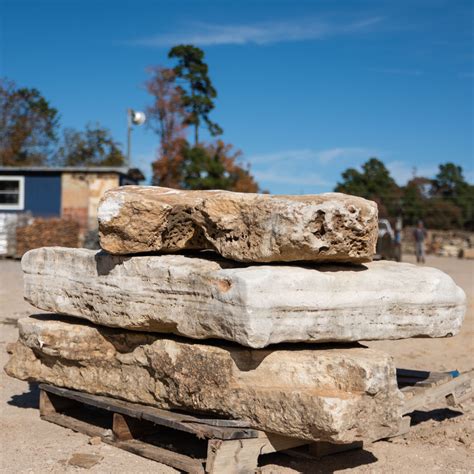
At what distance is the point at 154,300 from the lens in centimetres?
427

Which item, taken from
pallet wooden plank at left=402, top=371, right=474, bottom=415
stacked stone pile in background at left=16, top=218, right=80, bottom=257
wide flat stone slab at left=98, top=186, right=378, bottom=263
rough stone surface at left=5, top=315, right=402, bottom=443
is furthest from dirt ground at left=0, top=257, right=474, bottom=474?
stacked stone pile in background at left=16, top=218, right=80, bottom=257

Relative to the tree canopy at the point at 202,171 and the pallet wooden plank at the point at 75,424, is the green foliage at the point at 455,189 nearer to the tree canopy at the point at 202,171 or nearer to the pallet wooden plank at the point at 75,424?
the tree canopy at the point at 202,171

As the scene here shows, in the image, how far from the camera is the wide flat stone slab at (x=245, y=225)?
12.5ft

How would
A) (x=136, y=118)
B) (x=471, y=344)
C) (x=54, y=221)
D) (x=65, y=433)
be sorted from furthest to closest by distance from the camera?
1. (x=136, y=118)
2. (x=54, y=221)
3. (x=471, y=344)
4. (x=65, y=433)

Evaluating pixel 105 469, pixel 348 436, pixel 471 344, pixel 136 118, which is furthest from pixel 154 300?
pixel 136 118

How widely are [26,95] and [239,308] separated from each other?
3076 cm

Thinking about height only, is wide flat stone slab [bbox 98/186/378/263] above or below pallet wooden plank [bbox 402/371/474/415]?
above

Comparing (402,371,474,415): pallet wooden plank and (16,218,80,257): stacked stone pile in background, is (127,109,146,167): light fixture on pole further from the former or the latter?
(402,371,474,415): pallet wooden plank

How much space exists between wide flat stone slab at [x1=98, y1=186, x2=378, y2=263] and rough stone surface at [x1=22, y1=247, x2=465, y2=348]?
12 centimetres

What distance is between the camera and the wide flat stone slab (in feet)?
12.5

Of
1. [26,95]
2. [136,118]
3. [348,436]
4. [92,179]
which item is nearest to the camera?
[348,436]

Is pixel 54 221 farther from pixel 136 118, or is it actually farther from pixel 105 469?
pixel 105 469

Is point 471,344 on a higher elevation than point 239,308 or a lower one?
lower

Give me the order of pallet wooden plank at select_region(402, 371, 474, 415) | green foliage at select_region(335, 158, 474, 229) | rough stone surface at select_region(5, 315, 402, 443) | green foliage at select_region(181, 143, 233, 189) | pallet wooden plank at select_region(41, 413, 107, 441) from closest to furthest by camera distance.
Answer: rough stone surface at select_region(5, 315, 402, 443) < pallet wooden plank at select_region(41, 413, 107, 441) < pallet wooden plank at select_region(402, 371, 474, 415) < green foliage at select_region(181, 143, 233, 189) < green foliage at select_region(335, 158, 474, 229)
